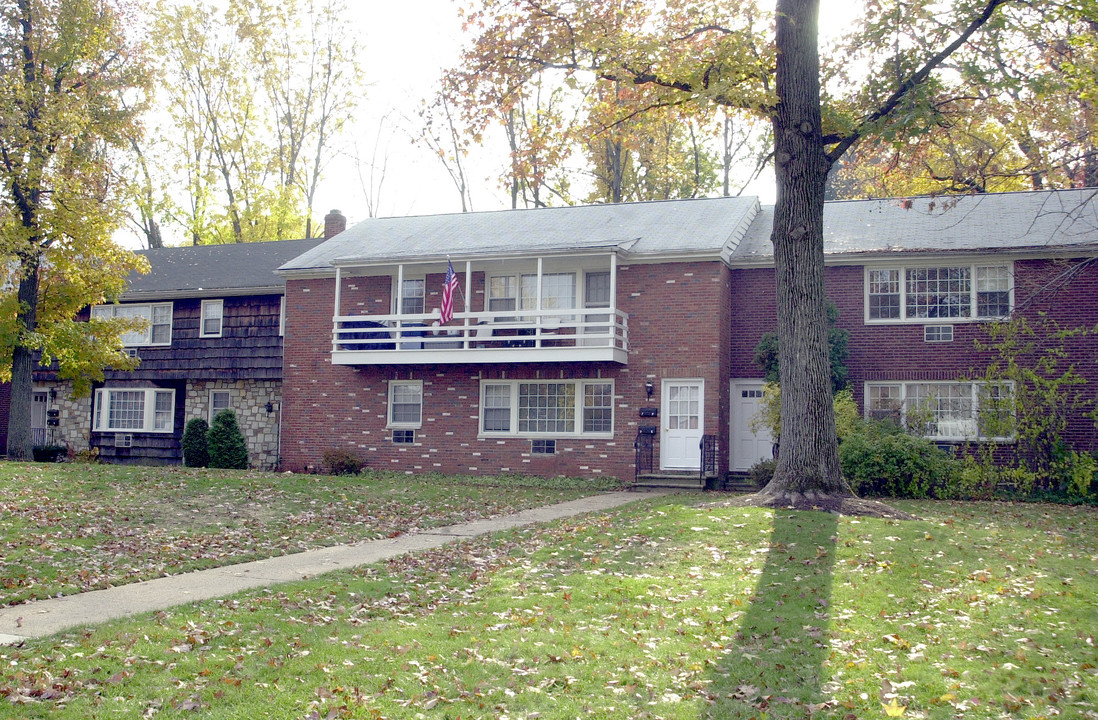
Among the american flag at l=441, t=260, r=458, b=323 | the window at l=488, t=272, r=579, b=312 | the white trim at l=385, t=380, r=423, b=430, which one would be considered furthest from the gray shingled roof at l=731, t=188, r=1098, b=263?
the white trim at l=385, t=380, r=423, b=430

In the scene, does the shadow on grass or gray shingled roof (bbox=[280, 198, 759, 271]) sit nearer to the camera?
the shadow on grass

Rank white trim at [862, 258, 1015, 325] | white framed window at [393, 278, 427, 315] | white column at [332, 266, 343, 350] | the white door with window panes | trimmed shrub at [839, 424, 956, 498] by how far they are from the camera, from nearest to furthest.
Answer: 1. trimmed shrub at [839, 424, 956, 498]
2. white trim at [862, 258, 1015, 325]
3. the white door with window panes
4. white column at [332, 266, 343, 350]
5. white framed window at [393, 278, 427, 315]

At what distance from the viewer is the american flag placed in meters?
22.0

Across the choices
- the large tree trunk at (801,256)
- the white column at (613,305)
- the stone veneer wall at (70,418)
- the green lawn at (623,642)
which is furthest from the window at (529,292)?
the stone veneer wall at (70,418)

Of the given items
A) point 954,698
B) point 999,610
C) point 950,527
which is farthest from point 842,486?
point 954,698

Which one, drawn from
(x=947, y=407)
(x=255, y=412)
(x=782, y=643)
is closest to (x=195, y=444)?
(x=255, y=412)

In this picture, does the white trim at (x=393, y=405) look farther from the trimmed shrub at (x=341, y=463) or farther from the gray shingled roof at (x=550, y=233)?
the gray shingled roof at (x=550, y=233)

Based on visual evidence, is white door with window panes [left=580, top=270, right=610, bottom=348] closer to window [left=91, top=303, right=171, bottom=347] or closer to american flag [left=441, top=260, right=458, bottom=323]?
american flag [left=441, top=260, right=458, bottom=323]

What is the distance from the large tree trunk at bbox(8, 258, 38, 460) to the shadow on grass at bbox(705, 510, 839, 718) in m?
Result: 19.0

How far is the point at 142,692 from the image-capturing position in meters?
5.95

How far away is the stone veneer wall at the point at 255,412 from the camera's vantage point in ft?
86.7

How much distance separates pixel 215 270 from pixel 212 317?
2284mm

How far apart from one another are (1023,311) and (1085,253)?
1.60 m

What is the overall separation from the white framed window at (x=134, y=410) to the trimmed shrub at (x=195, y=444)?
2.98m
